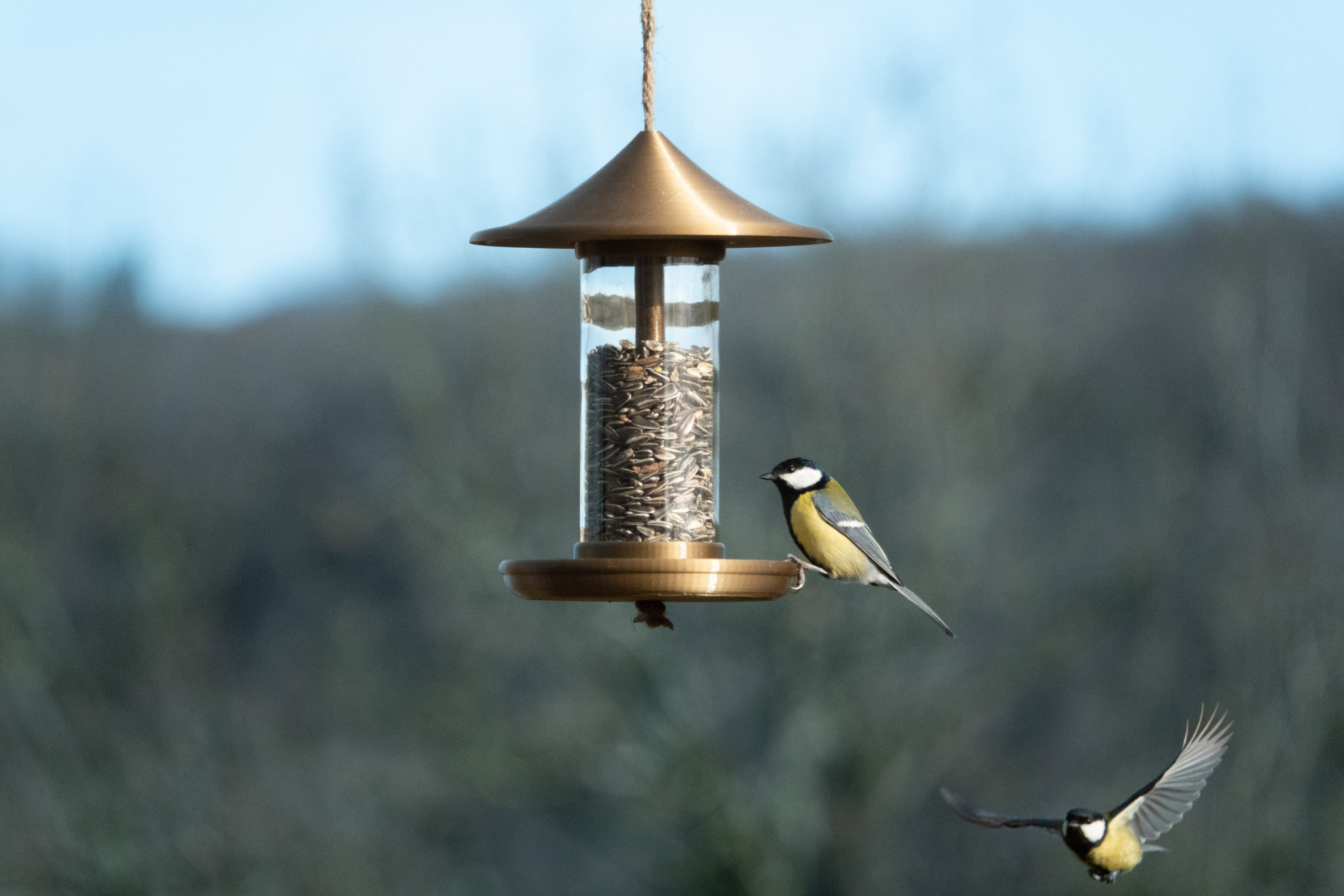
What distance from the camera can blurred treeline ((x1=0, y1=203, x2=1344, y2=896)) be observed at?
14953mm

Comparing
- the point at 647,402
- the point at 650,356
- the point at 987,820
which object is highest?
the point at 650,356

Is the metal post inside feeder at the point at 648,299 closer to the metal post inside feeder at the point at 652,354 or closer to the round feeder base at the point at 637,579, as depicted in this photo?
the metal post inside feeder at the point at 652,354

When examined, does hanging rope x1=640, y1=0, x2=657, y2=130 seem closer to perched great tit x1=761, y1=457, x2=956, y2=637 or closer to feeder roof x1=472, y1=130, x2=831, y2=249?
feeder roof x1=472, y1=130, x2=831, y2=249

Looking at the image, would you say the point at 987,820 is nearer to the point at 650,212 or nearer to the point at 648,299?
the point at 648,299

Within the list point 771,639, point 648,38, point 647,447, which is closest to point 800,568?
point 647,447

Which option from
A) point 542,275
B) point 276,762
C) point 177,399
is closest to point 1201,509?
point 542,275

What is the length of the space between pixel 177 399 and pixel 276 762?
6431 millimetres

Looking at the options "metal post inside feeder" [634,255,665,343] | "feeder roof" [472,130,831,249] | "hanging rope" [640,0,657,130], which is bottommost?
"metal post inside feeder" [634,255,665,343]

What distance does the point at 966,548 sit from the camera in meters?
15.7

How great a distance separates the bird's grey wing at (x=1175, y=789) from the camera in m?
5.04

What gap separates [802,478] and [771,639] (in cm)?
1017

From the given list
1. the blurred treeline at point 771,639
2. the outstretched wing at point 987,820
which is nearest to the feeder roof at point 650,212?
the outstretched wing at point 987,820

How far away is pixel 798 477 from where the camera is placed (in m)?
5.64

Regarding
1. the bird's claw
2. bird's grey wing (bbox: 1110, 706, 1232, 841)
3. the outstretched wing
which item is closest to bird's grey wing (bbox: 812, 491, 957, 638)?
the bird's claw
